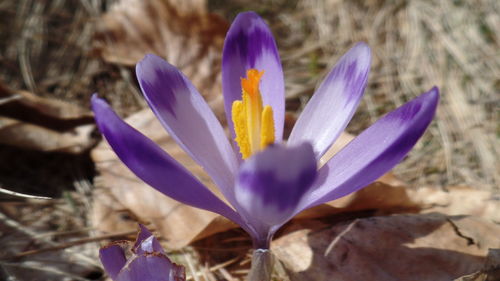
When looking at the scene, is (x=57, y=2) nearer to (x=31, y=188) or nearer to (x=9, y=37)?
(x=9, y=37)

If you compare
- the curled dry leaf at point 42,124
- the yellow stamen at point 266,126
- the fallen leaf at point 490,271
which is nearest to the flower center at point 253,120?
the yellow stamen at point 266,126

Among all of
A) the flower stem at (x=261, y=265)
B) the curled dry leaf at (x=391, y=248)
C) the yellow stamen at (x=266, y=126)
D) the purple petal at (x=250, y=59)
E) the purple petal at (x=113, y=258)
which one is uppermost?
the purple petal at (x=250, y=59)

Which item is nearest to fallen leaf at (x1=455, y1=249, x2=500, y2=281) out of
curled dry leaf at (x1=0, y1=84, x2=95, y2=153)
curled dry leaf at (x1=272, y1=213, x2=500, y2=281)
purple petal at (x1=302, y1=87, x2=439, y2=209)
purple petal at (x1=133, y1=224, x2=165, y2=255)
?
curled dry leaf at (x1=272, y1=213, x2=500, y2=281)

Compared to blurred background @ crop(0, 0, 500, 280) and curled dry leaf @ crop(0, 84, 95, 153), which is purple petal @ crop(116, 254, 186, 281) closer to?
blurred background @ crop(0, 0, 500, 280)

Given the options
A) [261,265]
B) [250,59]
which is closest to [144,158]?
[261,265]

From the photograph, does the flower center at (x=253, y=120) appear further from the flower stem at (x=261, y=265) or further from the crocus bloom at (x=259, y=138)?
the flower stem at (x=261, y=265)
